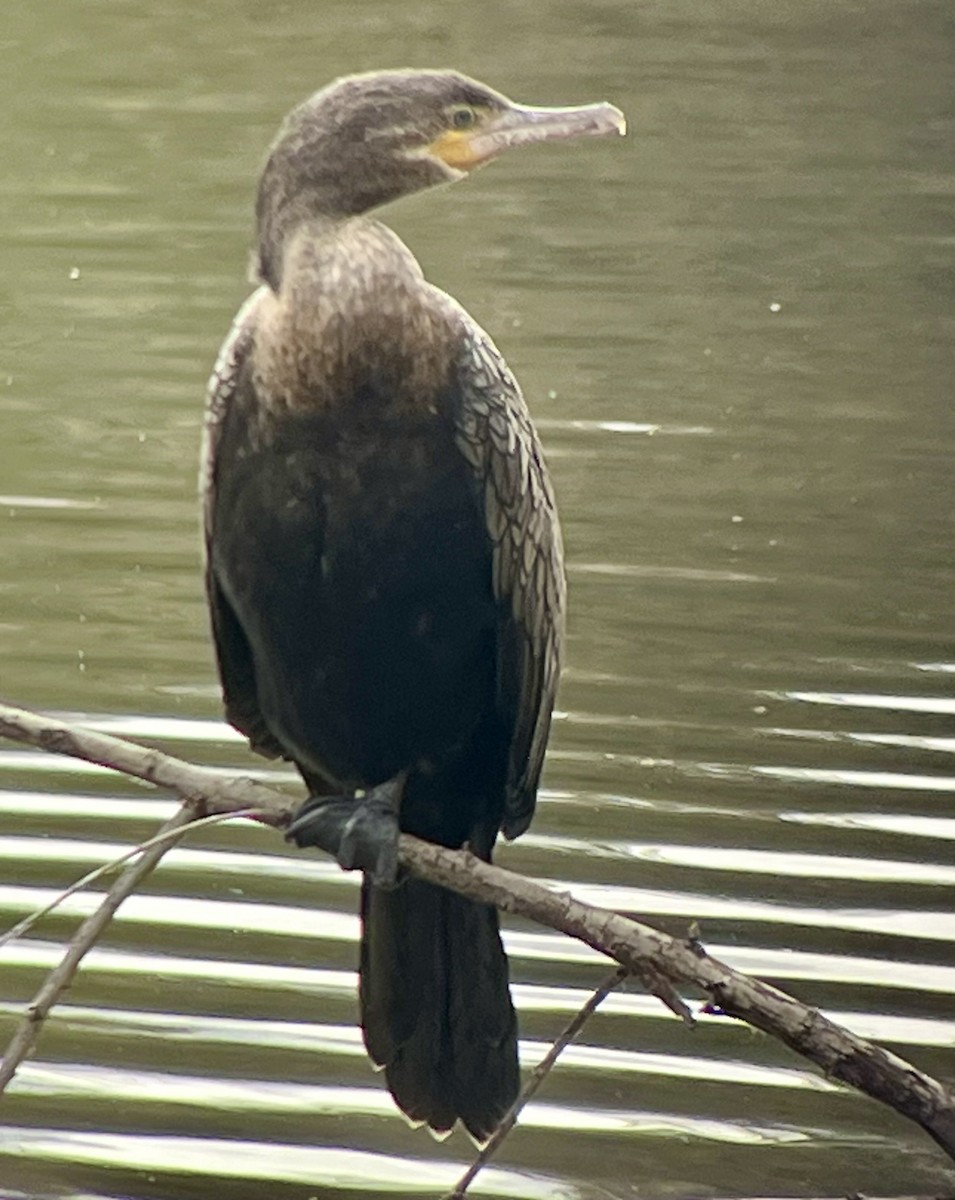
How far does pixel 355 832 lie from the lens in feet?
4.92

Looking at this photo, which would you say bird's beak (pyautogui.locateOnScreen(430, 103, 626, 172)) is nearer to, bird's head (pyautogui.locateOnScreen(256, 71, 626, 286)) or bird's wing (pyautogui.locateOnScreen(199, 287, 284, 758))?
bird's head (pyautogui.locateOnScreen(256, 71, 626, 286))

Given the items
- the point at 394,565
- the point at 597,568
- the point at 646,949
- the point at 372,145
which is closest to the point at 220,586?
the point at 394,565

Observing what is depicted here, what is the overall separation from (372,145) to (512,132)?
0.34 ft

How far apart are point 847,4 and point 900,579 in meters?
0.66

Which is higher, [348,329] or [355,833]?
[348,329]

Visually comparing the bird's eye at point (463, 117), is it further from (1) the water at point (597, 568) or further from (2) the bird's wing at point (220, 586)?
(1) the water at point (597, 568)

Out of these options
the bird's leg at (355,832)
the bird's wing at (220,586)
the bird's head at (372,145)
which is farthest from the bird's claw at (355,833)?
the bird's head at (372,145)

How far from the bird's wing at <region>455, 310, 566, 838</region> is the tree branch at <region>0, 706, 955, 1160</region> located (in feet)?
0.75

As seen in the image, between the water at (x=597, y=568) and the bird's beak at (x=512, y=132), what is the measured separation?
0.62 meters

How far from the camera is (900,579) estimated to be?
6.68 ft

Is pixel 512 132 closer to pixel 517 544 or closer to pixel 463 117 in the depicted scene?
pixel 463 117

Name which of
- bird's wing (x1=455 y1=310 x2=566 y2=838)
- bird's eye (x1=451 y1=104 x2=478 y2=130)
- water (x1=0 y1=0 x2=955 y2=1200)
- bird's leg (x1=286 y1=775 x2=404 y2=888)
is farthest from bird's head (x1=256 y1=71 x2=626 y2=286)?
water (x1=0 y1=0 x2=955 y2=1200)

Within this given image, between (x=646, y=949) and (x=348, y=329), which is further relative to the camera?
(x=348, y=329)

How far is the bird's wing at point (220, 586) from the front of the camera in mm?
1478
